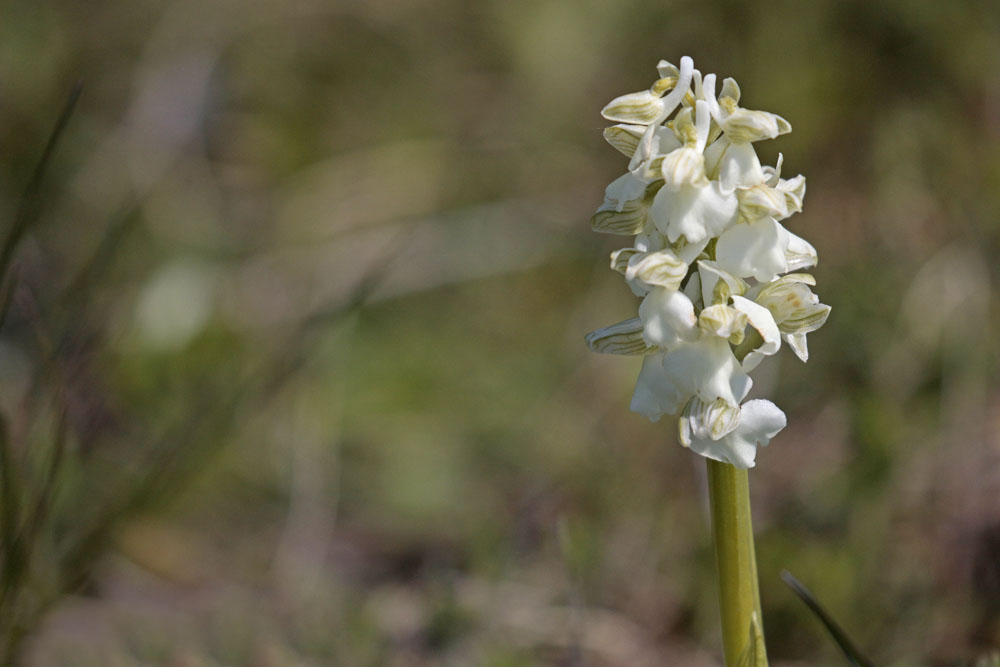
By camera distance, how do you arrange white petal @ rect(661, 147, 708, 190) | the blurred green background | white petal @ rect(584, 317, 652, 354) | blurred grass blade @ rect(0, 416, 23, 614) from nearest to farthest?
white petal @ rect(661, 147, 708, 190) → white petal @ rect(584, 317, 652, 354) → blurred grass blade @ rect(0, 416, 23, 614) → the blurred green background

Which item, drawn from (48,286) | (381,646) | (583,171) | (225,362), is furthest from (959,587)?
(48,286)

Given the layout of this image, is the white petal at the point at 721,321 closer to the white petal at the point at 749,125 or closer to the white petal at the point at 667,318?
the white petal at the point at 667,318

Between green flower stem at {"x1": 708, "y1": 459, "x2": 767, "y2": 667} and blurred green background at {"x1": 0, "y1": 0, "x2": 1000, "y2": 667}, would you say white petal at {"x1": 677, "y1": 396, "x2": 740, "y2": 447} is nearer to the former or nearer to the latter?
green flower stem at {"x1": 708, "y1": 459, "x2": 767, "y2": 667}

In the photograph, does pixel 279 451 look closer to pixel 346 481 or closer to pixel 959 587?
pixel 346 481

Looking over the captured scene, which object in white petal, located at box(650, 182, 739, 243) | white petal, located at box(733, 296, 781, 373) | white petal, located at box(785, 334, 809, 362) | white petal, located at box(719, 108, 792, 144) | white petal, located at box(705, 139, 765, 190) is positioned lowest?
white petal, located at box(785, 334, 809, 362)

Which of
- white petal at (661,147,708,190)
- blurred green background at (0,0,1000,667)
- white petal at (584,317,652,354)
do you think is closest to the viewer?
white petal at (661,147,708,190)

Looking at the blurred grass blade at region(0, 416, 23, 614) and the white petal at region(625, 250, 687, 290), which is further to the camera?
the blurred grass blade at region(0, 416, 23, 614)

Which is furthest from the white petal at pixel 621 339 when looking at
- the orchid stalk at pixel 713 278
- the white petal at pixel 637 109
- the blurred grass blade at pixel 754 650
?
the blurred grass blade at pixel 754 650

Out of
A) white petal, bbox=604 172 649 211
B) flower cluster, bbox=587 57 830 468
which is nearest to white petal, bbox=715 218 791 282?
flower cluster, bbox=587 57 830 468

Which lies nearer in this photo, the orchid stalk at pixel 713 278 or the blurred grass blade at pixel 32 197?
the orchid stalk at pixel 713 278
